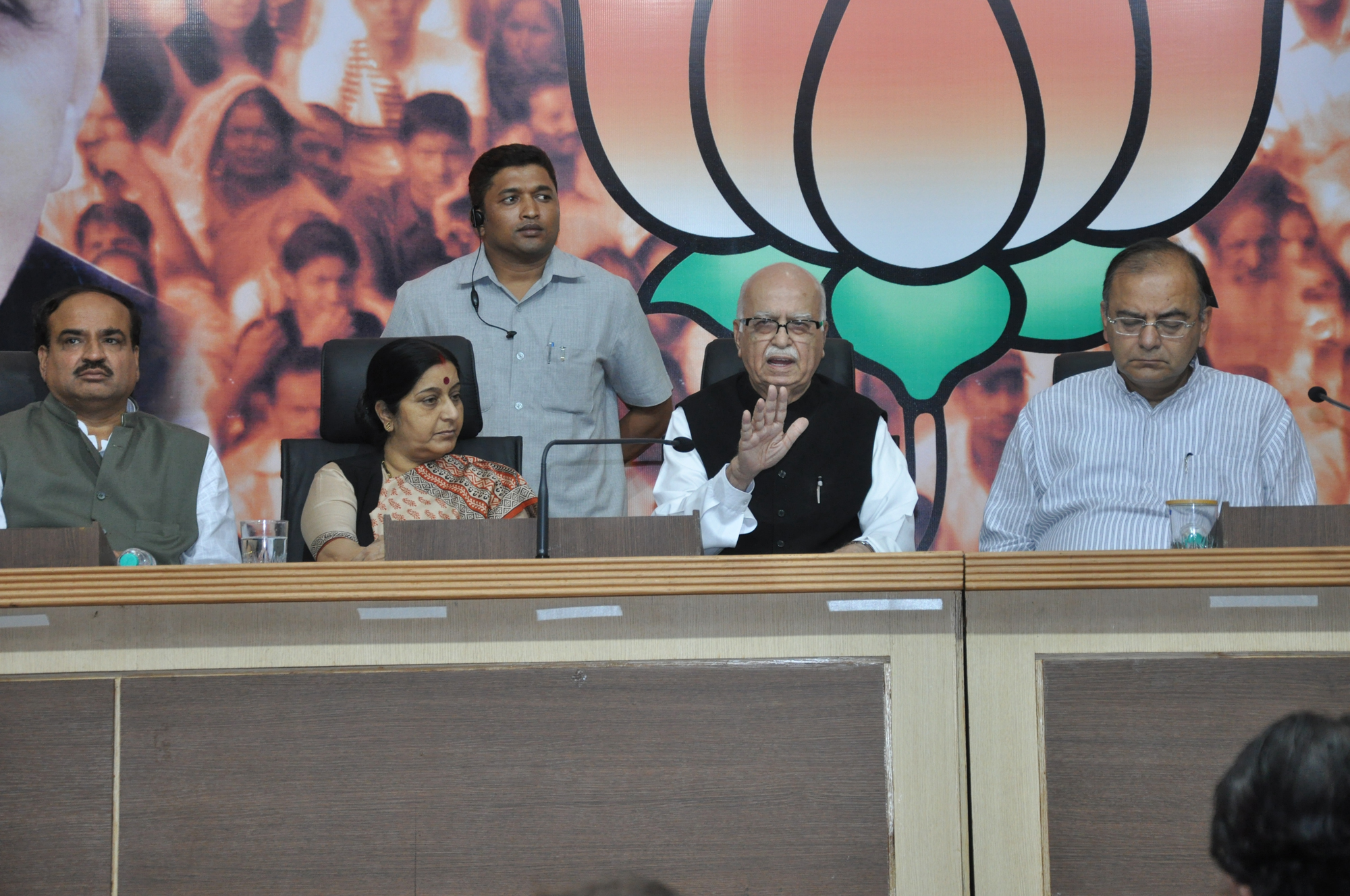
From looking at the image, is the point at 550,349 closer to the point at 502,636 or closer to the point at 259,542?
the point at 259,542

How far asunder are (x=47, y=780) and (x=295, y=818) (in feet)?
1.02

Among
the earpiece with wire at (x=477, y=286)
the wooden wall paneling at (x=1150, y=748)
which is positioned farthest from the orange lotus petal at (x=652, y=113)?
the wooden wall paneling at (x=1150, y=748)

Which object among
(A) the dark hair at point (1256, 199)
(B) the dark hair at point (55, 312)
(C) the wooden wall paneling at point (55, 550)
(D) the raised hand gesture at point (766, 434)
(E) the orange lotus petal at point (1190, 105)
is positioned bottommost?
(C) the wooden wall paneling at point (55, 550)

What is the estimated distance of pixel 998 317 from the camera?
3.40 m

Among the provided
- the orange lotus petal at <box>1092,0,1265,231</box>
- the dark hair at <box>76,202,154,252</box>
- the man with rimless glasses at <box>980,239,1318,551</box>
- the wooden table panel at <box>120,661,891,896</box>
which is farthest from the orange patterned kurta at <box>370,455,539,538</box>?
the orange lotus petal at <box>1092,0,1265,231</box>

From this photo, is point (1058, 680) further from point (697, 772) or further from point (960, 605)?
point (697, 772)

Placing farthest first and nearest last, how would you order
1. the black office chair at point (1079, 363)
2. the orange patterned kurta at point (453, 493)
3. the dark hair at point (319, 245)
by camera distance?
the dark hair at point (319, 245), the black office chair at point (1079, 363), the orange patterned kurta at point (453, 493)

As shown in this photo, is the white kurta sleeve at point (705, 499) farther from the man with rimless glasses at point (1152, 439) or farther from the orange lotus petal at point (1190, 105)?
the orange lotus petal at point (1190, 105)

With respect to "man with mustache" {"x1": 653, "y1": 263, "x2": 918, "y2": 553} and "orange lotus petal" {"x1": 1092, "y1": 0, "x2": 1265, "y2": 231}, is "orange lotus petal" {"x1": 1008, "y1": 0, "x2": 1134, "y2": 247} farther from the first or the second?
"man with mustache" {"x1": 653, "y1": 263, "x2": 918, "y2": 553}

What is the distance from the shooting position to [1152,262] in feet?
7.30

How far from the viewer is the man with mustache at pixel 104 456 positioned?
2.29m

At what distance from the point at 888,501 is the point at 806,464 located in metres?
0.17

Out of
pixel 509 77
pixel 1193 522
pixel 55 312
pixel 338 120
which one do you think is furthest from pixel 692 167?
pixel 1193 522

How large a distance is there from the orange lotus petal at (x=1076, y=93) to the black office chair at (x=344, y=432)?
1671 mm
